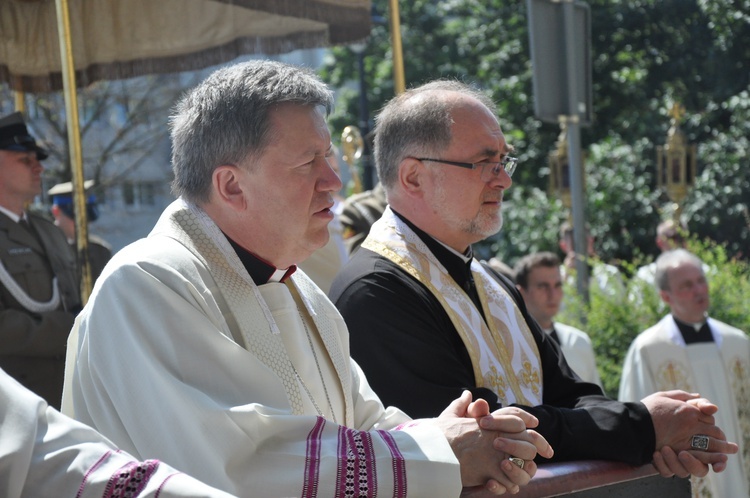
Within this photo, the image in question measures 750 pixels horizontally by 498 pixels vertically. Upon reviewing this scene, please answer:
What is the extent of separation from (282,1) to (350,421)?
301 centimetres

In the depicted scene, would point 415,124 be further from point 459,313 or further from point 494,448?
point 494,448

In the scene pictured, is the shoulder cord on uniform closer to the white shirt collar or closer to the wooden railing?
the white shirt collar

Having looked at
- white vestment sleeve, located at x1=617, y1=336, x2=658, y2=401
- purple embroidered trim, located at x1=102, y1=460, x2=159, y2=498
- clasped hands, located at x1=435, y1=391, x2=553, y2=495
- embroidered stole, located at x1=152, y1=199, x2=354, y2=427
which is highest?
embroidered stole, located at x1=152, y1=199, x2=354, y2=427

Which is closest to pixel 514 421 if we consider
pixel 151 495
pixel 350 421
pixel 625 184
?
pixel 350 421

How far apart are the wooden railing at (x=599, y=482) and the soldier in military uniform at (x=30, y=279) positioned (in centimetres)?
244

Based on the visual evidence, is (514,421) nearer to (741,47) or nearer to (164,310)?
(164,310)

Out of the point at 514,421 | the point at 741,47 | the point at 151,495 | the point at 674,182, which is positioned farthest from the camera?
the point at 741,47

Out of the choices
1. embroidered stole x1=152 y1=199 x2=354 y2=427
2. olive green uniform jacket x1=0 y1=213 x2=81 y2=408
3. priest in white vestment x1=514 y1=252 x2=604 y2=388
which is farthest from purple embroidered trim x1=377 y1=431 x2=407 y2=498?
priest in white vestment x1=514 y1=252 x2=604 y2=388

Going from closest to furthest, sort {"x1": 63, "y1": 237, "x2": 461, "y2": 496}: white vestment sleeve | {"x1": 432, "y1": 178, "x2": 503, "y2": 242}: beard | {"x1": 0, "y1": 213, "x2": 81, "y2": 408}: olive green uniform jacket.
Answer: {"x1": 63, "y1": 237, "x2": 461, "y2": 496}: white vestment sleeve < {"x1": 432, "y1": 178, "x2": 503, "y2": 242}: beard < {"x1": 0, "y1": 213, "x2": 81, "y2": 408}: olive green uniform jacket

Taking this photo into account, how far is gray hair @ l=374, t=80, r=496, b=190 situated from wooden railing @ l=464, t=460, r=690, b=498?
4.43 feet

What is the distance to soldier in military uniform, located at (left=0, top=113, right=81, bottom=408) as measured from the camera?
4.66 m

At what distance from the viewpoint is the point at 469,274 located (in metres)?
4.10

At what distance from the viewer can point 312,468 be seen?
8.40 feet

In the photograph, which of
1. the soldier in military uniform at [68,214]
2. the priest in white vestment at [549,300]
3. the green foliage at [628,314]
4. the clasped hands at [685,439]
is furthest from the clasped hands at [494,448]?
the green foliage at [628,314]
